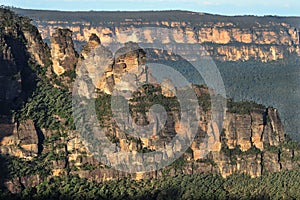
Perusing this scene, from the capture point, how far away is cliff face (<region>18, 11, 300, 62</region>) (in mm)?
116812

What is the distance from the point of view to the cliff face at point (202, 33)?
117 m

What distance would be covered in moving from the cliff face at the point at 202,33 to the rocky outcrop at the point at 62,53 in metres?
65.1

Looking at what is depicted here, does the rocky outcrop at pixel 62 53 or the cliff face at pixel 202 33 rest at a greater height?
the cliff face at pixel 202 33

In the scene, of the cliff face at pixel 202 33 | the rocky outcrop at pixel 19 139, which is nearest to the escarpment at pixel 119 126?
the rocky outcrop at pixel 19 139

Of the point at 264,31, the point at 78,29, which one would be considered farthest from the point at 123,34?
the point at 264,31

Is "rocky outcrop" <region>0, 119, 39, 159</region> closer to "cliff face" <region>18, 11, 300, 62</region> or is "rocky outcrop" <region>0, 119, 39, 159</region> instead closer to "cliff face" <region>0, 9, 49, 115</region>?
"cliff face" <region>0, 9, 49, 115</region>

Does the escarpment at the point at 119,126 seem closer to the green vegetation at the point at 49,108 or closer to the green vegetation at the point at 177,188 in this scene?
the green vegetation at the point at 49,108

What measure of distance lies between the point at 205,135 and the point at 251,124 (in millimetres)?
2614

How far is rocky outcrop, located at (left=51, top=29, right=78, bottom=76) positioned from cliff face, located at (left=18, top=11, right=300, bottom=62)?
6506 centimetres

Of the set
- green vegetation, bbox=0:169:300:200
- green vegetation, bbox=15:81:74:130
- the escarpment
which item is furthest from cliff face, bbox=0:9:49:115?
green vegetation, bbox=0:169:300:200

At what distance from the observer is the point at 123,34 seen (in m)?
115

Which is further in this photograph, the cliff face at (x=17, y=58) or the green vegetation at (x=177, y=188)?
the cliff face at (x=17, y=58)

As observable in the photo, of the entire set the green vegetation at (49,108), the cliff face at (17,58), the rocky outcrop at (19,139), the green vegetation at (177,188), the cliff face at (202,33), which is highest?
the cliff face at (202,33)

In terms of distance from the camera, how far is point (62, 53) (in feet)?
147
